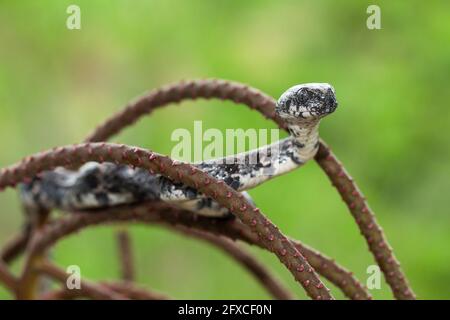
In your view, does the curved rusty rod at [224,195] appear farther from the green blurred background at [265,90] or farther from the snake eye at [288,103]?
the green blurred background at [265,90]

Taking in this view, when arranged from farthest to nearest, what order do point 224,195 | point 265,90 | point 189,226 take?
1. point 265,90
2. point 189,226
3. point 224,195

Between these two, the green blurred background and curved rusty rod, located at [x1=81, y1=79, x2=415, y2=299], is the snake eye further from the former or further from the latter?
the green blurred background

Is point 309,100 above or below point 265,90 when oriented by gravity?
below

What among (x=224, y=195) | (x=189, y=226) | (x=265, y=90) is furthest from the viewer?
(x=265, y=90)

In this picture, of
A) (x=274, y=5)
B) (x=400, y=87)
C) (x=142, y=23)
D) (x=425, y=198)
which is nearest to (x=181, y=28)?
(x=142, y=23)

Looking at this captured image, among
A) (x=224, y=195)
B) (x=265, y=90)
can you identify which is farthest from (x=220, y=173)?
(x=265, y=90)

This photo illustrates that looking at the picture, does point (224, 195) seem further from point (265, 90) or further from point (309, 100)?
point (265, 90)

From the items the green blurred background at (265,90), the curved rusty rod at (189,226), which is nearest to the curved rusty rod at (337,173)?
the curved rusty rod at (189,226)
